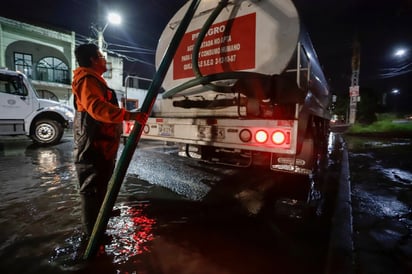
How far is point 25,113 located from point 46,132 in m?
0.91

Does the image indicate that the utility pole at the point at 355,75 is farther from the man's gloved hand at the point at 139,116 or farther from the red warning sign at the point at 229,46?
the man's gloved hand at the point at 139,116

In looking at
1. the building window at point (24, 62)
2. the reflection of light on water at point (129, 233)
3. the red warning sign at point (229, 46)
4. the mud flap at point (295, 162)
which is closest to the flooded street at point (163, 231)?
the reflection of light on water at point (129, 233)

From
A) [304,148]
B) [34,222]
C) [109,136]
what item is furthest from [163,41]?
[34,222]

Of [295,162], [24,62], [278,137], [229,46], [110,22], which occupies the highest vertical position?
[110,22]

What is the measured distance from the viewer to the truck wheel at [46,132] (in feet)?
27.8

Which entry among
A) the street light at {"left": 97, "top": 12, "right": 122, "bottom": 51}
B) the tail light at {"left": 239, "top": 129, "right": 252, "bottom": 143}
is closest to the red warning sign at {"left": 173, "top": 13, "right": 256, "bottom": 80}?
the tail light at {"left": 239, "top": 129, "right": 252, "bottom": 143}

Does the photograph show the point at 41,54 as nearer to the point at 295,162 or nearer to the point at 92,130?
the point at 92,130

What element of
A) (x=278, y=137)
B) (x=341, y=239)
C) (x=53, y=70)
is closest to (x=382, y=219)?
(x=341, y=239)

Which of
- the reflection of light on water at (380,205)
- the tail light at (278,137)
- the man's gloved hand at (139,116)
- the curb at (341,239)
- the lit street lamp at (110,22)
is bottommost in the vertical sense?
the curb at (341,239)

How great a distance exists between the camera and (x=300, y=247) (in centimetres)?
231

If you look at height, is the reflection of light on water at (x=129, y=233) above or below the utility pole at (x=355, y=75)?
below

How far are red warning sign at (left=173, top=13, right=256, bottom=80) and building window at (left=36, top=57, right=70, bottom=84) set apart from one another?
19895mm

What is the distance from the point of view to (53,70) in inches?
754

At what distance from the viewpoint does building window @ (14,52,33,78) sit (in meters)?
17.4
